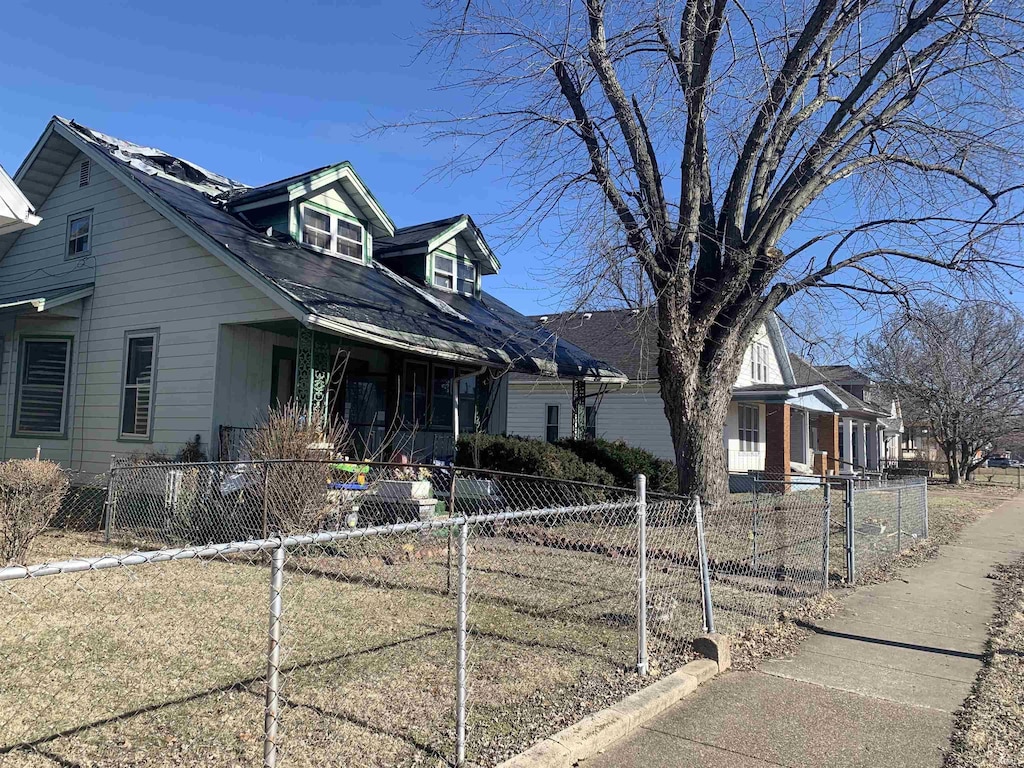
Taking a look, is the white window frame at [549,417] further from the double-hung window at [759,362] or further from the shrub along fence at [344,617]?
the shrub along fence at [344,617]

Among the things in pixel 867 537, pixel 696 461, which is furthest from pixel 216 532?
pixel 867 537

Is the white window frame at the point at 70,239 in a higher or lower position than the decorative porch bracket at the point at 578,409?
higher

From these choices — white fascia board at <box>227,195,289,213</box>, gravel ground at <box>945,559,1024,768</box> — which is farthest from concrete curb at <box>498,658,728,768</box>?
white fascia board at <box>227,195,289,213</box>

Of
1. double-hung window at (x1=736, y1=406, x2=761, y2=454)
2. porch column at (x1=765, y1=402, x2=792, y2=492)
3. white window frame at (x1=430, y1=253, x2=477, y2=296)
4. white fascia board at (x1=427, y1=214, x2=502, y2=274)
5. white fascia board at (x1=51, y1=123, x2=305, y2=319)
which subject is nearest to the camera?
white fascia board at (x1=51, y1=123, x2=305, y2=319)

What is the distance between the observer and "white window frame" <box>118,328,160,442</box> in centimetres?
1191

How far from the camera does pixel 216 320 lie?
11.2 meters

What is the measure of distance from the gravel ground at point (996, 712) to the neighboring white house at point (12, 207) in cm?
832

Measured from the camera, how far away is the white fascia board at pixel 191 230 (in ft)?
32.2

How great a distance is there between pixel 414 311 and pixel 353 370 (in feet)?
5.31

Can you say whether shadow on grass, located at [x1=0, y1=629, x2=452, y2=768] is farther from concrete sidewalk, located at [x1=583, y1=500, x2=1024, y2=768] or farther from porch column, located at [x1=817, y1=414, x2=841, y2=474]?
porch column, located at [x1=817, y1=414, x2=841, y2=474]

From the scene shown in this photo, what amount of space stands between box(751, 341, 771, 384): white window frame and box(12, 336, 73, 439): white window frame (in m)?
19.9

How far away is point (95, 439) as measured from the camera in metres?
12.7

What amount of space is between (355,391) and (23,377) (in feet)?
20.5

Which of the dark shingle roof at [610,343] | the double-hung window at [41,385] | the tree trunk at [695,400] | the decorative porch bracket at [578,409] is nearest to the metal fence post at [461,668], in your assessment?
the tree trunk at [695,400]
